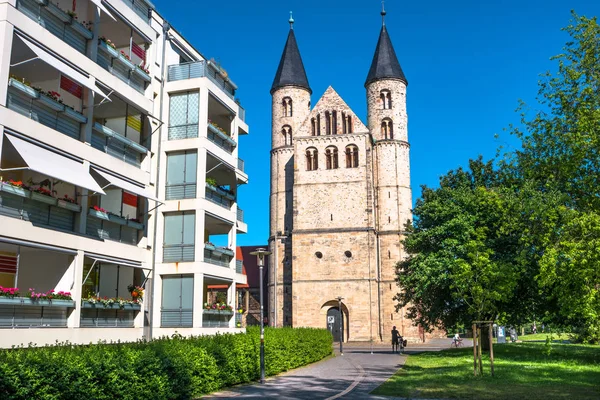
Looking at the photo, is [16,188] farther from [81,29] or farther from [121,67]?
[121,67]

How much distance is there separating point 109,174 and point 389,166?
4443 centimetres

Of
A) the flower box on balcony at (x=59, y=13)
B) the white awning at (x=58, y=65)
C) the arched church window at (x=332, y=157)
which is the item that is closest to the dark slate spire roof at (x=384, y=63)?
the arched church window at (x=332, y=157)

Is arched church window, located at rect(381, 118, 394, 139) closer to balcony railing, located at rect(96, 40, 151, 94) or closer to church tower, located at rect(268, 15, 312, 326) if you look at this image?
church tower, located at rect(268, 15, 312, 326)

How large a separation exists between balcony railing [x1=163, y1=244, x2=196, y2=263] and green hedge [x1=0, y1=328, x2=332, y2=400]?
475 centimetres

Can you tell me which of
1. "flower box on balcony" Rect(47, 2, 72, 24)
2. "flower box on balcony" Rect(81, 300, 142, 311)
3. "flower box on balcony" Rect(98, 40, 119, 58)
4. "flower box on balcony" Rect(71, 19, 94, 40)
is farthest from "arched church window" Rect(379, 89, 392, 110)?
"flower box on balcony" Rect(47, 2, 72, 24)

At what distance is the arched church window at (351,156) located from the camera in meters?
60.5

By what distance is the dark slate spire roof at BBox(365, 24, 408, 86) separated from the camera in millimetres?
63969

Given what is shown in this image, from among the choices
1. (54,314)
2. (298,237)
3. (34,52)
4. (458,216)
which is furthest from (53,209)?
(298,237)

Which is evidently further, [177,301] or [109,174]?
[177,301]

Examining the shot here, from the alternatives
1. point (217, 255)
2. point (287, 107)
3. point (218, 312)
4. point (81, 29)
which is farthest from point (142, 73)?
point (287, 107)

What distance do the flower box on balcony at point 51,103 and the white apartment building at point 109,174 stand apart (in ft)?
0.11

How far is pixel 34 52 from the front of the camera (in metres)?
17.1

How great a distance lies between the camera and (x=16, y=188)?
16.1m

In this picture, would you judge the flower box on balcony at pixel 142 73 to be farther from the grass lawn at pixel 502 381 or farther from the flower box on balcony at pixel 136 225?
the grass lawn at pixel 502 381
